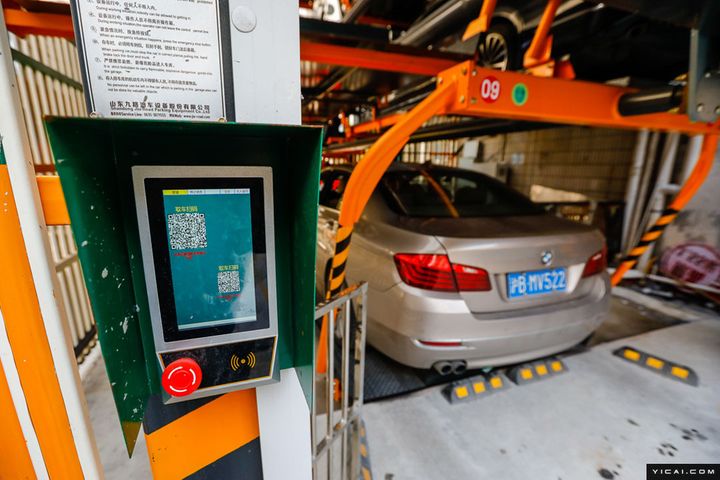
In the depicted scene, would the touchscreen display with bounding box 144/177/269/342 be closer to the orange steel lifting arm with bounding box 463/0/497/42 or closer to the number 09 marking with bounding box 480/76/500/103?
the number 09 marking with bounding box 480/76/500/103

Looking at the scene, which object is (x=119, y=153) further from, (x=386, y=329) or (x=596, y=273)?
(x=596, y=273)

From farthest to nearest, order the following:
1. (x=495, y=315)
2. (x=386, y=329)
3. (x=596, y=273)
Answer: (x=596, y=273)
(x=386, y=329)
(x=495, y=315)

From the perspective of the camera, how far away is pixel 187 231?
717mm

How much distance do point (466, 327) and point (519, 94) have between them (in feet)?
4.03

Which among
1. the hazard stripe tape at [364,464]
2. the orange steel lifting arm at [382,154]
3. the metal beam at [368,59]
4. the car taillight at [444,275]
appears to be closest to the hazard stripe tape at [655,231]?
the car taillight at [444,275]

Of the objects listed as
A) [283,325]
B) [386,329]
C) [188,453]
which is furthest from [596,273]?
[188,453]

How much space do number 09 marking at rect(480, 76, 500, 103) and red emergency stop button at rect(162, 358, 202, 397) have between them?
1.57 meters

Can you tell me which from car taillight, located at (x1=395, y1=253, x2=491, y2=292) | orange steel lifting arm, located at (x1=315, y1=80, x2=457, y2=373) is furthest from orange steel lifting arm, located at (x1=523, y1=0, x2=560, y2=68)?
car taillight, located at (x1=395, y1=253, x2=491, y2=292)

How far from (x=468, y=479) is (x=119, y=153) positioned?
1877mm

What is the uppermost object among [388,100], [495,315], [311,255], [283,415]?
[388,100]

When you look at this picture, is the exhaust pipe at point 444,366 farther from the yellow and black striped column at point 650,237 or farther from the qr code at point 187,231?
the yellow and black striped column at point 650,237

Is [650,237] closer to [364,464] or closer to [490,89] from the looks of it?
[490,89]

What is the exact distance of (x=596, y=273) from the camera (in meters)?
2.21

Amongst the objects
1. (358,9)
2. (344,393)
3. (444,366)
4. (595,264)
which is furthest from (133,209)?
(595,264)
